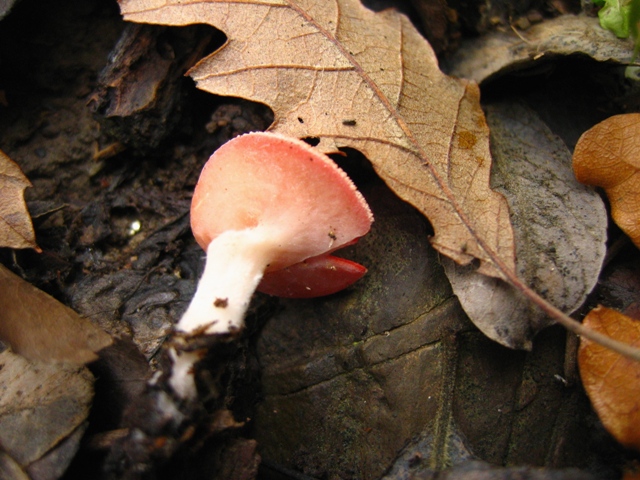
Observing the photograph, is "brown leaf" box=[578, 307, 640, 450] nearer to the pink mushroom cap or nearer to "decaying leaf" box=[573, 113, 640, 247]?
"decaying leaf" box=[573, 113, 640, 247]

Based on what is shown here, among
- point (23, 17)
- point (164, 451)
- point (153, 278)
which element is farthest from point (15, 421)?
point (23, 17)

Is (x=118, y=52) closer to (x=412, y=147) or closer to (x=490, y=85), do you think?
(x=412, y=147)

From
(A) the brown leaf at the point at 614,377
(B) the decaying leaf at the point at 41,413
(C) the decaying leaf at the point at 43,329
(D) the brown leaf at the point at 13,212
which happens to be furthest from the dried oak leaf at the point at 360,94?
(B) the decaying leaf at the point at 41,413

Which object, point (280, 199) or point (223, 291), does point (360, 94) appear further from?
point (223, 291)

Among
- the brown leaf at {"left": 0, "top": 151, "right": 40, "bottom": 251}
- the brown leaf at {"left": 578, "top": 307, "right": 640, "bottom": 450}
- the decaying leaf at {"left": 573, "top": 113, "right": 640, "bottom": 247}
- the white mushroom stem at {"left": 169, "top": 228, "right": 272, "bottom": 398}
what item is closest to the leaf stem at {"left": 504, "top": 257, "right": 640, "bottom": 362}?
the brown leaf at {"left": 578, "top": 307, "right": 640, "bottom": 450}

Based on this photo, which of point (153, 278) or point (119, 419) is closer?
point (119, 419)

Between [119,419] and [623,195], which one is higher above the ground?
[623,195]

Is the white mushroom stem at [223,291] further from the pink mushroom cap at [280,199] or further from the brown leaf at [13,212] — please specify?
the brown leaf at [13,212]

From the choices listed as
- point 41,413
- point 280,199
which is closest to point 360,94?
point 280,199
